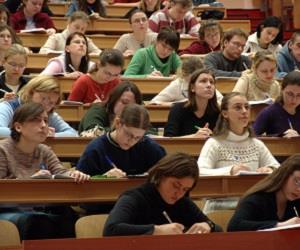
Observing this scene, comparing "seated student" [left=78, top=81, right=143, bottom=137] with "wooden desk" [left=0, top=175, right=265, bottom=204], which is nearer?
"wooden desk" [left=0, top=175, right=265, bottom=204]

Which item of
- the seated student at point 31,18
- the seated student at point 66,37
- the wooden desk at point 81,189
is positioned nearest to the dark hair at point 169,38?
the seated student at point 66,37

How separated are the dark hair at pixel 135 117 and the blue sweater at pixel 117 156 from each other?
21 centimetres

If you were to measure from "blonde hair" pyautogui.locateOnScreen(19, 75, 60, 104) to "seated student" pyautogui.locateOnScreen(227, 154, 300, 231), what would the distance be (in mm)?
1324

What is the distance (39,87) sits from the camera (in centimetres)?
447

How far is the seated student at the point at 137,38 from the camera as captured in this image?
699 centimetres

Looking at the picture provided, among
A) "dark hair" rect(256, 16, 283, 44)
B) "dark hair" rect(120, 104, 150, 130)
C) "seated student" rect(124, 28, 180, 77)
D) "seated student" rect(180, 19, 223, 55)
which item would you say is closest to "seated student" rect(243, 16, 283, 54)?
"dark hair" rect(256, 16, 283, 44)

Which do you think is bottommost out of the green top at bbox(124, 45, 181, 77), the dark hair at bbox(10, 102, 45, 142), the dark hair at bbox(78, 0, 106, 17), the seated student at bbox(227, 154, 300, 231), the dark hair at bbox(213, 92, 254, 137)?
the seated student at bbox(227, 154, 300, 231)

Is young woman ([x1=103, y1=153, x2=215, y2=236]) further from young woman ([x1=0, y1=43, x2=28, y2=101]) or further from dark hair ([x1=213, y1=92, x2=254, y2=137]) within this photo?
young woman ([x1=0, y1=43, x2=28, y2=101])

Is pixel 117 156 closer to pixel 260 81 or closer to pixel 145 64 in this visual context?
pixel 260 81

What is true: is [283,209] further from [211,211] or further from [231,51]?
[231,51]

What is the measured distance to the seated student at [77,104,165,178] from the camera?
3.89 meters

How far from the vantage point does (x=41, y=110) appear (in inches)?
154

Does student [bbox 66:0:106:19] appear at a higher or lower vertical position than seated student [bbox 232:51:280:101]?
higher

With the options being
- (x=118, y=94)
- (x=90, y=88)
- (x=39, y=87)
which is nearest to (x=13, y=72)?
(x=90, y=88)
